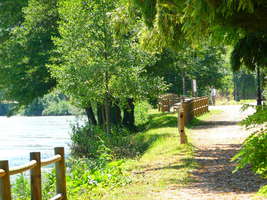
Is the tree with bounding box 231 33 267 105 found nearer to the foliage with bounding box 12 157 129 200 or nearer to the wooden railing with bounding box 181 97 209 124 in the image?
the foliage with bounding box 12 157 129 200

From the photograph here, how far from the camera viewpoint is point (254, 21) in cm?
766

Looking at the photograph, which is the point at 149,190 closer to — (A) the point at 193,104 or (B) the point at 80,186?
A: (B) the point at 80,186

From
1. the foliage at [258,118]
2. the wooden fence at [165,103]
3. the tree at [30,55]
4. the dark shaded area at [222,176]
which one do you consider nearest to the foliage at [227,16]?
the foliage at [258,118]

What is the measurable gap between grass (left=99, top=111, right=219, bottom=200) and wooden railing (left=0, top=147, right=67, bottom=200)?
134cm

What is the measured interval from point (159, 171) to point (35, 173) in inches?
233

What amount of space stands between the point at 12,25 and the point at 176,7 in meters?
23.6

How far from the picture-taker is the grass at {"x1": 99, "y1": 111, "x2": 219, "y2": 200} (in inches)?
424

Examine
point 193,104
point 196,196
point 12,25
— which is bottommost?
point 196,196

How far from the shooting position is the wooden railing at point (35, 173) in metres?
6.96

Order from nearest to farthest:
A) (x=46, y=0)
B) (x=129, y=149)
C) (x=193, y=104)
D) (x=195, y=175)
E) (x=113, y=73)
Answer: (x=195, y=175) < (x=129, y=149) < (x=113, y=73) < (x=46, y=0) < (x=193, y=104)

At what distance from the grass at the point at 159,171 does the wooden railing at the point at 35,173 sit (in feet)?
4.39

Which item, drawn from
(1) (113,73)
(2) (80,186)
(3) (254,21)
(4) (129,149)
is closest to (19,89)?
(1) (113,73)

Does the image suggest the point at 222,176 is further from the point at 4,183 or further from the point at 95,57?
the point at 95,57

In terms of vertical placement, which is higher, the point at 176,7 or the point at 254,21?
the point at 176,7
